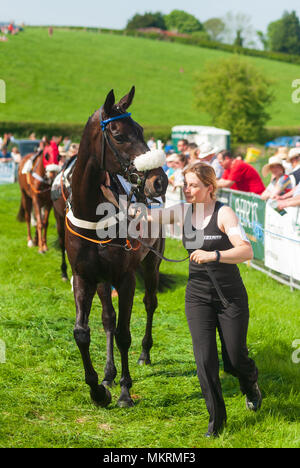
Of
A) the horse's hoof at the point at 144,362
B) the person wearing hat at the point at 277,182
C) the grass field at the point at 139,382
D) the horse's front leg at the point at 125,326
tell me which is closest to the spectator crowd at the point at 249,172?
the person wearing hat at the point at 277,182

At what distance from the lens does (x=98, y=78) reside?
62000 millimetres

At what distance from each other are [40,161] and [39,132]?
39.7 meters

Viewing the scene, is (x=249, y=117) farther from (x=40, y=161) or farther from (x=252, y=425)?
(x=252, y=425)

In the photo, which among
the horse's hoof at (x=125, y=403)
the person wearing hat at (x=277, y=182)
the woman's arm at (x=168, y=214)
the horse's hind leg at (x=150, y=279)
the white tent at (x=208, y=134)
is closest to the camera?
the woman's arm at (x=168, y=214)

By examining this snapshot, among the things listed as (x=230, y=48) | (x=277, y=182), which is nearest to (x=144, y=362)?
(x=277, y=182)

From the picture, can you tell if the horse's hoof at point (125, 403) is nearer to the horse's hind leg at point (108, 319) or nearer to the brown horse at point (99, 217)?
the brown horse at point (99, 217)

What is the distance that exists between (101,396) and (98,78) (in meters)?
60.7

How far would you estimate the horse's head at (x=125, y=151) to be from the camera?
4.05 metres

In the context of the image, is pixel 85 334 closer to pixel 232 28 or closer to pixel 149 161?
pixel 149 161

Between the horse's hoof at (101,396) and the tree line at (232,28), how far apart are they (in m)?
101

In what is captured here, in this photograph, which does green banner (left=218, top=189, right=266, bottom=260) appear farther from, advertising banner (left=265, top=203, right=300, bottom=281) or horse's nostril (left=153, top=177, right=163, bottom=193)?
horse's nostril (left=153, top=177, right=163, bottom=193)

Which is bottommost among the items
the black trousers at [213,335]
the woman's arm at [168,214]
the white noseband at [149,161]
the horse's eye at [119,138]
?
the black trousers at [213,335]

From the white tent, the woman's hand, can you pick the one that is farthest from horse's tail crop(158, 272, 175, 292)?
the white tent
